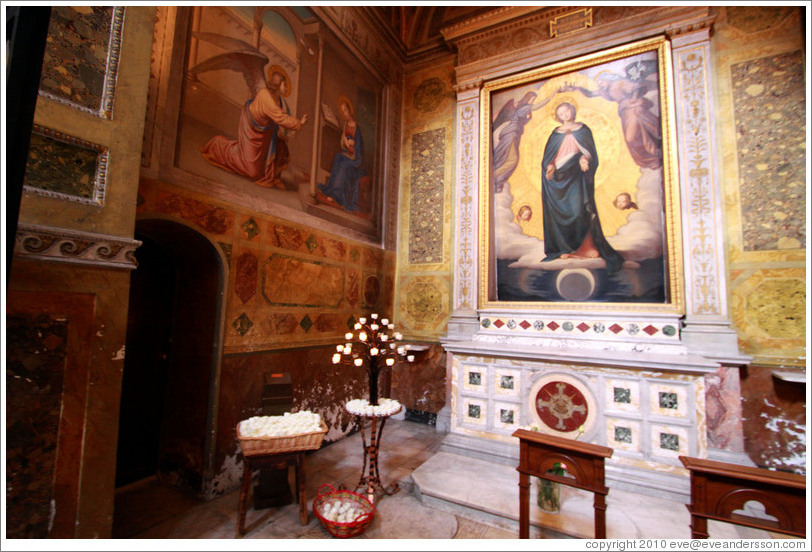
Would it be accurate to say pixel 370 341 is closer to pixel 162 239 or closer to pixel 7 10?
pixel 162 239

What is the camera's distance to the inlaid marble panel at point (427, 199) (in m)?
6.37

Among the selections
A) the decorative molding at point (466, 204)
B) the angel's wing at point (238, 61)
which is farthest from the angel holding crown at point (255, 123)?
the decorative molding at point (466, 204)

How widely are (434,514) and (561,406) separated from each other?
6.16ft

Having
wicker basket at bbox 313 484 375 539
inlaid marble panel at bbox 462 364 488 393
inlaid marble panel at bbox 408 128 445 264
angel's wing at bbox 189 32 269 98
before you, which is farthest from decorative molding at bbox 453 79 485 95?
wicker basket at bbox 313 484 375 539

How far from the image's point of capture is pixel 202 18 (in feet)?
11.5

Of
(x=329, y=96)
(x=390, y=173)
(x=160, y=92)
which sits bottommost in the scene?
(x=160, y=92)

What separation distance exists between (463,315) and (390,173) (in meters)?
3.00

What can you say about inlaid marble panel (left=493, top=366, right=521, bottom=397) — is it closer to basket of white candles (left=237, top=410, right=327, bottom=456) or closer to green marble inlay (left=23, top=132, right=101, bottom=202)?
basket of white candles (left=237, top=410, right=327, bottom=456)

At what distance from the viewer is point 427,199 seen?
6.52 m

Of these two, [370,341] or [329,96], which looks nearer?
[370,341]

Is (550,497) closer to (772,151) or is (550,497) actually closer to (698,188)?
(698,188)

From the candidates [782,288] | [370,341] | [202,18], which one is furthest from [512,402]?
[202,18]

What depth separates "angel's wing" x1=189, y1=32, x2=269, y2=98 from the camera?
3535 mm

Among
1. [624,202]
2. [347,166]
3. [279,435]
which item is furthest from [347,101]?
[279,435]
